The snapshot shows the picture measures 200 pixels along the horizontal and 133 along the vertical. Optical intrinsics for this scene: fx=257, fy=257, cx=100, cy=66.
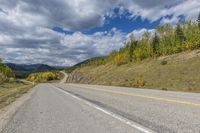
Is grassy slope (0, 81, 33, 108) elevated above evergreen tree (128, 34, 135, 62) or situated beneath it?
situated beneath

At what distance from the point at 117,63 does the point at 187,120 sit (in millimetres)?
112540

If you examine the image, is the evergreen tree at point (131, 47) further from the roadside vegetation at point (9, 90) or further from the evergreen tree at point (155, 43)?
the roadside vegetation at point (9, 90)

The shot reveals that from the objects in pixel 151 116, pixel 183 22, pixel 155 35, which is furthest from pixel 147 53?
pixel 151 116

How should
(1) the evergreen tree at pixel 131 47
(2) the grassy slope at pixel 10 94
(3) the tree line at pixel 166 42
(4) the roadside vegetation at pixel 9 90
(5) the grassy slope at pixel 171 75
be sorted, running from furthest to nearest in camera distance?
(1) the evergreen tree at pixel 131 47, (3) the tree line at pixel 166 42, (5) the grassy slope at pixel 171 75, (4) the roadside vegetation at pixel 9 90, (2) the grassy slope at pixel 10 94

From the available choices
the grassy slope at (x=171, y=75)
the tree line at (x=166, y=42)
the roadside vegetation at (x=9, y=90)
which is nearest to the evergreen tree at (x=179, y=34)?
the tree line at (x=166, y=42)

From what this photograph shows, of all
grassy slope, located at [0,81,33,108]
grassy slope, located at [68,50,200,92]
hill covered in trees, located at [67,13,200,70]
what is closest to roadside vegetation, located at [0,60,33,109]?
grassy slope, located at [0,81,33,108]

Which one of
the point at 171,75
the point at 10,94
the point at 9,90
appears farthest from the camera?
the point at 171,75

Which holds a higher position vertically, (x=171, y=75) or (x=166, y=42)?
(x=166, y=42)

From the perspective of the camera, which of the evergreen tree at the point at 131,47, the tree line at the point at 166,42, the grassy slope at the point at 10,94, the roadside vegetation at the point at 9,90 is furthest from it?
the evergreen tree at the point at 131,47

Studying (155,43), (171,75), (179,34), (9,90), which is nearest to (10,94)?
(9,90)

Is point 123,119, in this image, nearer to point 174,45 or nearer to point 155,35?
point 174,45

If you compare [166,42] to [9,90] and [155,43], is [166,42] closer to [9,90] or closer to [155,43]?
[155,43]

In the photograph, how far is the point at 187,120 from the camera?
22.6 ft

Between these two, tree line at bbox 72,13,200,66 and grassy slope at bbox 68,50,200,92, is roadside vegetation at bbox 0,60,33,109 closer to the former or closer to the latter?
grassy slope at bbox 68,50,200,92
